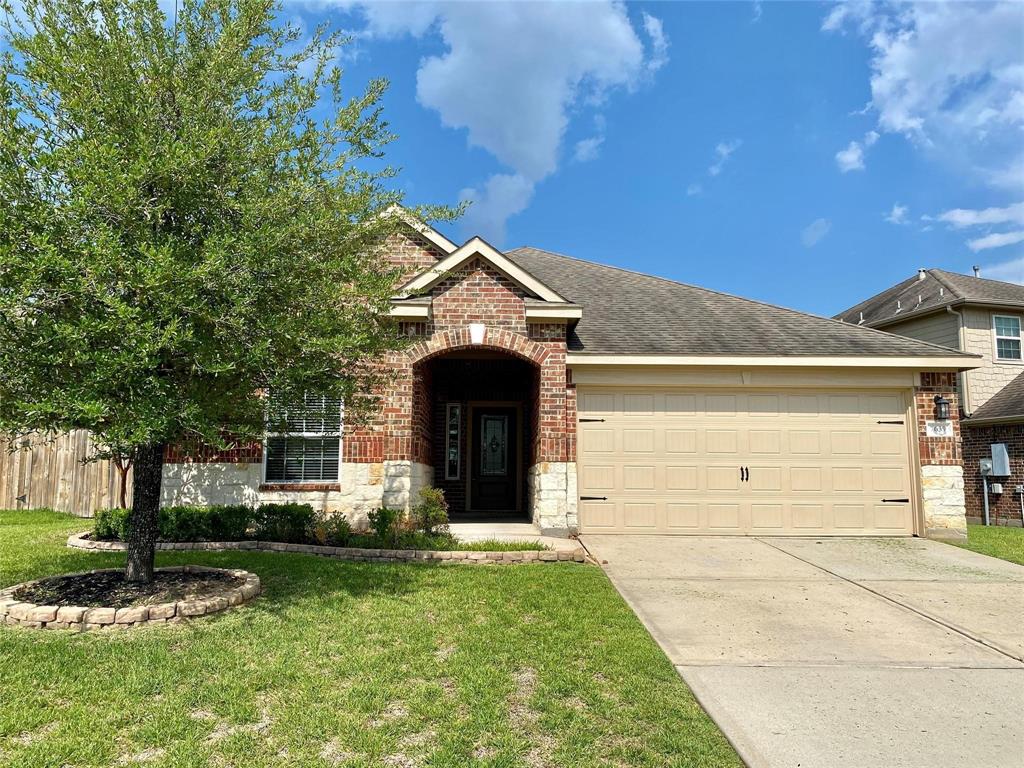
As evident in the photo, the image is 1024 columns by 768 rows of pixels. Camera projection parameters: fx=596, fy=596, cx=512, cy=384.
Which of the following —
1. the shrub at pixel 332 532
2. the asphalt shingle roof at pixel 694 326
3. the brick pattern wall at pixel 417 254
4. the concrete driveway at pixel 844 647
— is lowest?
the concrete driveway at pixel 844 647

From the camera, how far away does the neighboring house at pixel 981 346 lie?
14.5 metres

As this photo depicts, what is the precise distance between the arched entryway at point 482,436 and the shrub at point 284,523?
4188 millimetres

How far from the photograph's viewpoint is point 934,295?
1753 centimetres

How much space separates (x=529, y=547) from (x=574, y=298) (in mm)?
6322

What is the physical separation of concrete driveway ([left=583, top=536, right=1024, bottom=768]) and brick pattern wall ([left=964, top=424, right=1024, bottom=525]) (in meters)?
7.78

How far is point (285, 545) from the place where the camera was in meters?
8.23

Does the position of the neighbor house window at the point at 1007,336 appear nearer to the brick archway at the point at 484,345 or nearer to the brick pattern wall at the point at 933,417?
the brick pattern wall at the point at 933,417

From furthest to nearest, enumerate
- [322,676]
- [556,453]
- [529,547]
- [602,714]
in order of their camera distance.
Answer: [556,453] → [529,547] → [322,676] → [602,714]

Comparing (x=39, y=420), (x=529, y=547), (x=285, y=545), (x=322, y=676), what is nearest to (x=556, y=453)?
(x=529, y=547)

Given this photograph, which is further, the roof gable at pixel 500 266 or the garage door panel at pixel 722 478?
the garage door panel at pixel 722 478

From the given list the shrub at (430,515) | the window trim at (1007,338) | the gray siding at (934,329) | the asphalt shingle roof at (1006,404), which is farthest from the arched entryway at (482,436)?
the window trim at (1007,338)

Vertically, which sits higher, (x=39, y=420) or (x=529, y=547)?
(x=39, y=420)

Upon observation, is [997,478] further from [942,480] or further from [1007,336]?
[942,480]

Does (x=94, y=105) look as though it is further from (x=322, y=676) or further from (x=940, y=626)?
(x=940, y=626)
